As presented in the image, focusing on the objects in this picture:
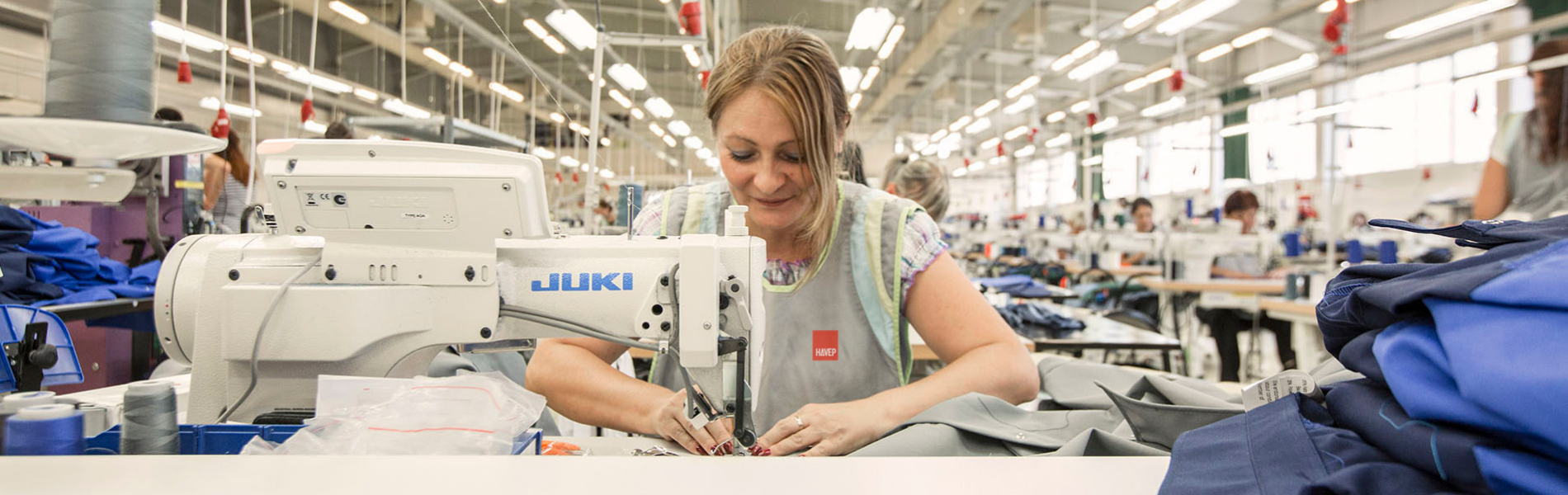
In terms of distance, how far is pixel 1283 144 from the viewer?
12.1m

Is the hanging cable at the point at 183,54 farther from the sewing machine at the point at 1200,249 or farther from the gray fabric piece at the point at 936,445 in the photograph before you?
the sewing machine at the point at 1200,249

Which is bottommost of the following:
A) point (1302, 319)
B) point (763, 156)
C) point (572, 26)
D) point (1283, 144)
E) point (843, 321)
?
point (1302, 319)

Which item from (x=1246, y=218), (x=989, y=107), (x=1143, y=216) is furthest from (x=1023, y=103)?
(x=1246, y=218)

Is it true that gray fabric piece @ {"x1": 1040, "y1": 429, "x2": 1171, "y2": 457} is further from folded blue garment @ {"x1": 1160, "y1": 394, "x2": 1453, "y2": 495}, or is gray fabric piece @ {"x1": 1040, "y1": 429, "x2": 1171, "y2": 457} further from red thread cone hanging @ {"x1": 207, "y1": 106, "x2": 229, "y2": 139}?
red thread cone hanging @ {"x1": 207, "y1": 106, "x2": 229, "y2": 139}

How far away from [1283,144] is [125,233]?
1409 centimetres

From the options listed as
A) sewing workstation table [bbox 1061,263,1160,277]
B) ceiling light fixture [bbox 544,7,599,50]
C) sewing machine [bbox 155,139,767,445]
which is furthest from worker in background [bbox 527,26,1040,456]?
sewing workstation table [bbox 1061,263,1160,277]

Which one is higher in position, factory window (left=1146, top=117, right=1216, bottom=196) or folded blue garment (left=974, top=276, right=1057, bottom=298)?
factory window (left=1146, top=117, right=1216, bottom=196)

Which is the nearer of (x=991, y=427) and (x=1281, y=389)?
(x=1281, y=389)

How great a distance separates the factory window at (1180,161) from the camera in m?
12.9

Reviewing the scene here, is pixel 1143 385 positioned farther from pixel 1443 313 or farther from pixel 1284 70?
pixel 1284 70

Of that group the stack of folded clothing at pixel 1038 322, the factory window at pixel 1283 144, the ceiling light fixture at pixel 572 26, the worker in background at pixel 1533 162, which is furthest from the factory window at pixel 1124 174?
the ceiling light fixture at pixel 572 26

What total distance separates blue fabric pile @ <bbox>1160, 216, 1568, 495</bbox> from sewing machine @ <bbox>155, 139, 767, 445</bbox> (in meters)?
0.54

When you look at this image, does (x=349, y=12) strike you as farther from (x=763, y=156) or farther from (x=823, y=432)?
(x=823, y=432)

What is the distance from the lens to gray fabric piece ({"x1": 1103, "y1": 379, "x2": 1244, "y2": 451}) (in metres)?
0.85
